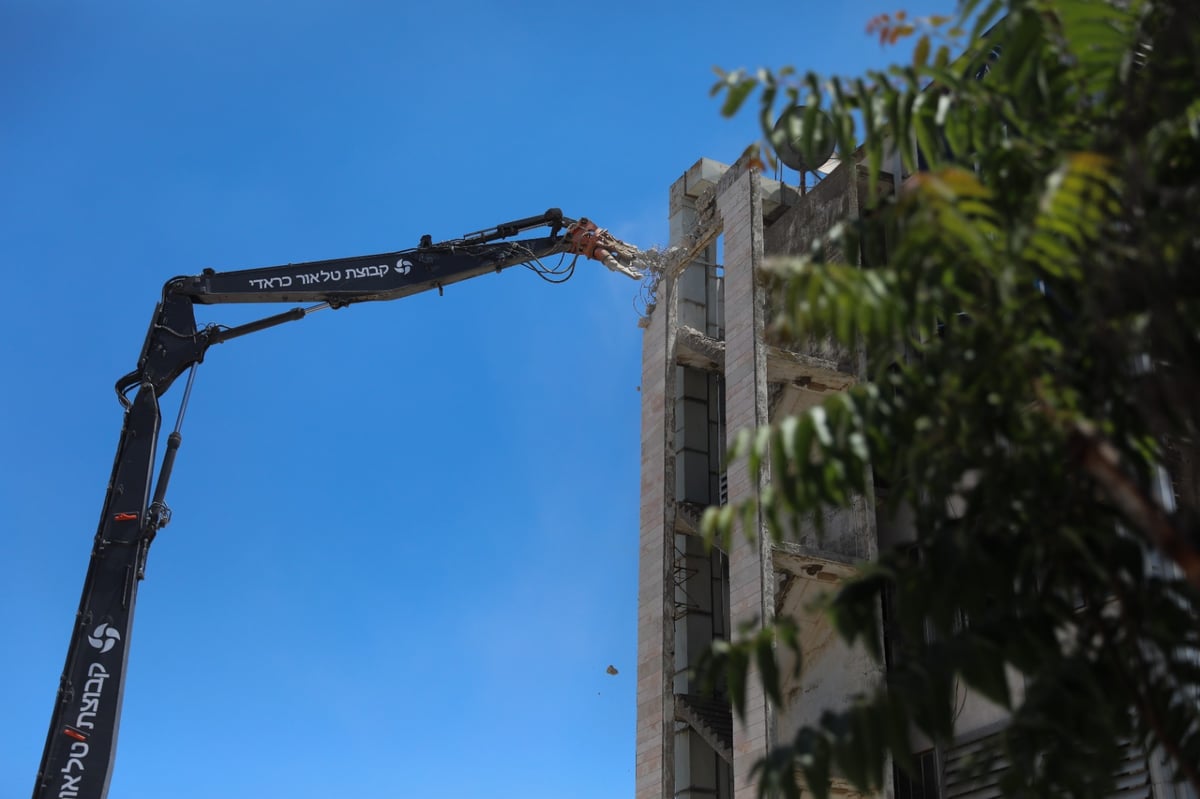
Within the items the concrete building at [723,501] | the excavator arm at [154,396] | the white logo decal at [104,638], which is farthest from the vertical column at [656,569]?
the white logo decal at [104,638]

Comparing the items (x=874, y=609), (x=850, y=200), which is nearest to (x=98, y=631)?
(x=850, y=200)

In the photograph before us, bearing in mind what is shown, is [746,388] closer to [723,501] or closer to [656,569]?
[723,501]

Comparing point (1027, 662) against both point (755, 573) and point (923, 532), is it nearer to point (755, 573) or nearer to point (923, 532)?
point (923, 532)

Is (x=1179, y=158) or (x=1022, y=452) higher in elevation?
(x=1179, y=158)

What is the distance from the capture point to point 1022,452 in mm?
6945

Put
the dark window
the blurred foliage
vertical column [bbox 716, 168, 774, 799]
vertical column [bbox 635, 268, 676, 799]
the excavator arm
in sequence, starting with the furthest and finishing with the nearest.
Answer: vertical column [bbox 635, 268, 676, 799]
the dark window
vertical column [bbox 716, 168, 774, 799]
the excavator arm
the blurred foliage

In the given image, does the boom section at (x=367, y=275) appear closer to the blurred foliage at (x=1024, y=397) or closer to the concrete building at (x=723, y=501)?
the concrete building at (x=723, y=501)

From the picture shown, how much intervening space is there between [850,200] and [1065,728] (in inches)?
833

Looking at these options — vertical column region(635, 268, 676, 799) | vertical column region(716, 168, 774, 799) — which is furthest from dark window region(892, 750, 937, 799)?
vertical column region(635, 268, 676, 799)

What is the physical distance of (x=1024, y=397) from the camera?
6.96 m

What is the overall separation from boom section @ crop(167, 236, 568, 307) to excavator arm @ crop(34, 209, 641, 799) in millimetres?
21

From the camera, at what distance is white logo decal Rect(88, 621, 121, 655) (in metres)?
21.5

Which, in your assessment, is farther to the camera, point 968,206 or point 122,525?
point 122,525

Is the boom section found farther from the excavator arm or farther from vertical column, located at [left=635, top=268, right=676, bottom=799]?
vertical column, located at [left=635, top=268, right=676, bottom=799]
